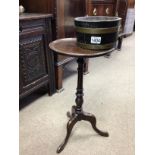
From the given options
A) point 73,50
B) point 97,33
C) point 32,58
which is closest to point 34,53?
point 32,58

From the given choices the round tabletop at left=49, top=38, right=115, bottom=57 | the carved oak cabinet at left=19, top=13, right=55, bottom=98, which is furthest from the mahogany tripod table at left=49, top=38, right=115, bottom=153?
the carved oak cabinet at left=19, top=13, right=55, bottom=98

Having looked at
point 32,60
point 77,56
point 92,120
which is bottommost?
point 92,120

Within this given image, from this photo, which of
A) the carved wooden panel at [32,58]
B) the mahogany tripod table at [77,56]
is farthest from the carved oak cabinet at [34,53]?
the mahogany tripod table at [77,56]

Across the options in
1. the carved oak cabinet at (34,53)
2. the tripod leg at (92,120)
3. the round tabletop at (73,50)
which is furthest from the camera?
the carved oak cabinet at (34,53)

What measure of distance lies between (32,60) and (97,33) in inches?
33.5

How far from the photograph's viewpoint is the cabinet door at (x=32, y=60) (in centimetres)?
170

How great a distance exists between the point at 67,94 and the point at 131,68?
1363 mm

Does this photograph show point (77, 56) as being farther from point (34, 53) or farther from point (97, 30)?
point (34, 53)

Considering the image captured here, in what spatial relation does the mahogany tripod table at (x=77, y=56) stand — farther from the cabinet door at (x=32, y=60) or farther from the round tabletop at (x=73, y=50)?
the cabinet door at (x=32, y=60)

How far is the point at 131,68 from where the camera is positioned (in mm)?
3119

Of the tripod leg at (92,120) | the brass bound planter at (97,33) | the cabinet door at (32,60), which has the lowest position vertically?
the tripod leg at (92,120)

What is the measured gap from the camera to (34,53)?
1833mm

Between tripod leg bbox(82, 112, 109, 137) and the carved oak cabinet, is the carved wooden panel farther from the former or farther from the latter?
tripod leg bbox(82, 112, 109, 137)
